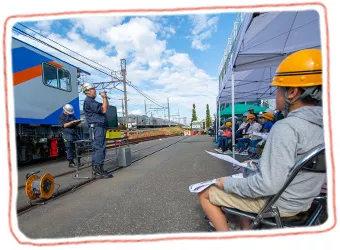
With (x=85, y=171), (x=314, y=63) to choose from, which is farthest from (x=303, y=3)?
(x=85, y=171)

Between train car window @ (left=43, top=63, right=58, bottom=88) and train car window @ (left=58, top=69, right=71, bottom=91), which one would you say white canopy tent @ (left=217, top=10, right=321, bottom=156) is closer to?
train car window @ (left=43, top=63, right=58, bottom=88)

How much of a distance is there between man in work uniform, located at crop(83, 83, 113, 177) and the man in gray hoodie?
10.0 feet

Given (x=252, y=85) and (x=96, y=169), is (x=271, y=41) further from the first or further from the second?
(x=96, y=169)

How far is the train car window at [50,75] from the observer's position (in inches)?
252

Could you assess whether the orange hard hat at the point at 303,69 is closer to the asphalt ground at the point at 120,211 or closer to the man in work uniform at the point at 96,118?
the asphalt ground at the point at 120,211

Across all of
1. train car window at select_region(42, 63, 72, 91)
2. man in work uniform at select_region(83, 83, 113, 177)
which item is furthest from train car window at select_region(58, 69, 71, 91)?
man in work uniform at select_region(83, 83, 113, 177)

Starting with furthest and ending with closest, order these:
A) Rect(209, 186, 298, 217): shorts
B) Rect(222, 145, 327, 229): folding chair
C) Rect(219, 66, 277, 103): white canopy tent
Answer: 1. Rect(219, 66, 277, 103): white canopy tent
2. Rect(209, 186, 298, 217): shorts
3. Rect(222, 145, 327, 229): folding chair

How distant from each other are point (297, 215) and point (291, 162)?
362 mm

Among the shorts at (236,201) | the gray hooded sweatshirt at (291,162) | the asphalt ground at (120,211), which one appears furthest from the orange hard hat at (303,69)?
the asphalt ground at (120,211)

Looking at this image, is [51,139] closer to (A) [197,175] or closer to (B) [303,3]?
(A) [197,175]

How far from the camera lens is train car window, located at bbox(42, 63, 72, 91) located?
6441 millimetres

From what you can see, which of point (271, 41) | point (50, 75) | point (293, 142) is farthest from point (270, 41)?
point (50, 75)

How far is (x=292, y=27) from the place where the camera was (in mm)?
3652

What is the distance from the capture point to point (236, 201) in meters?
1.16
